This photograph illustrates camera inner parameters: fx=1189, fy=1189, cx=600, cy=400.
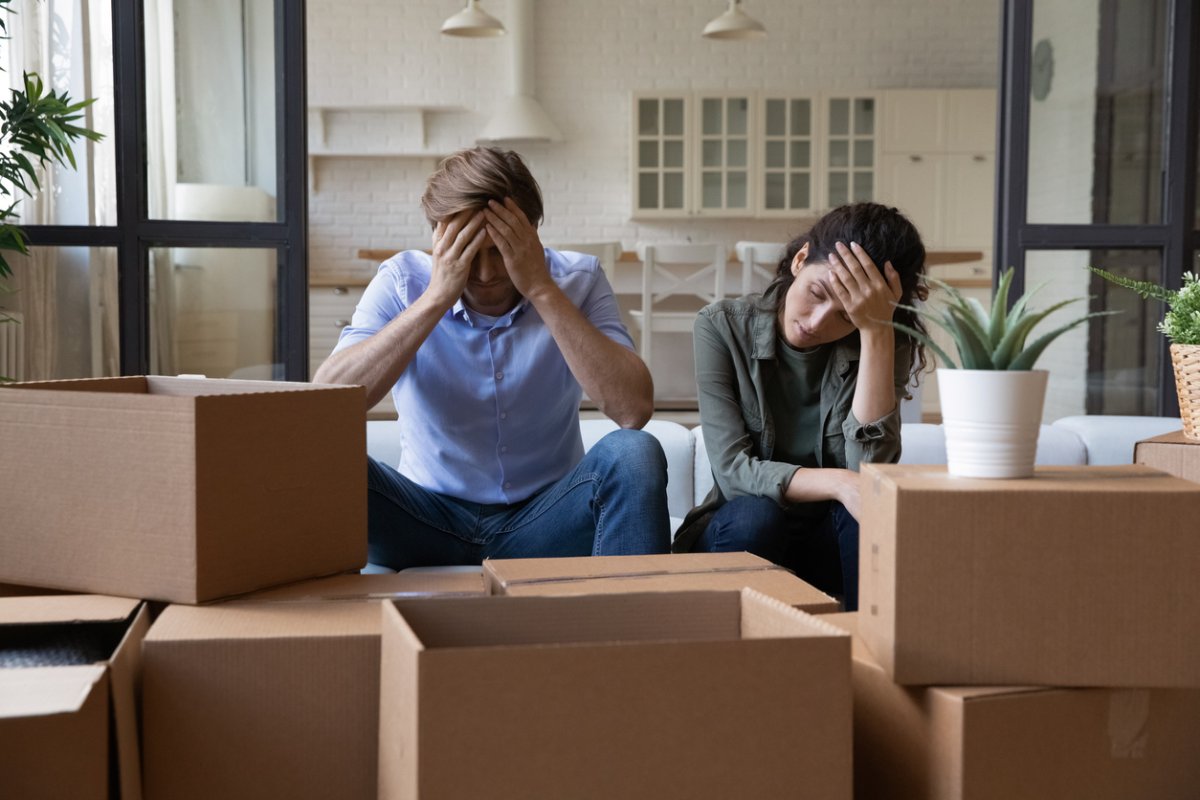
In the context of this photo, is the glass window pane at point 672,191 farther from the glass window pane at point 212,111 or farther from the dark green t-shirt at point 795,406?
the dark green t-shirt at point 795,406

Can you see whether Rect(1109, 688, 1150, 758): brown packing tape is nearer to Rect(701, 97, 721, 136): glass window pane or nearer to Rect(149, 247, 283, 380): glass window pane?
Rect(149, 247, 283, 380): glass window pane

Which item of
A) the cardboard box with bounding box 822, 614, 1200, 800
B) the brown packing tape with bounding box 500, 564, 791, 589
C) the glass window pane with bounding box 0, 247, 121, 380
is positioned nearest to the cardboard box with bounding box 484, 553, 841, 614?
the brown packing tape with bounding box 500, 564, 791, 589

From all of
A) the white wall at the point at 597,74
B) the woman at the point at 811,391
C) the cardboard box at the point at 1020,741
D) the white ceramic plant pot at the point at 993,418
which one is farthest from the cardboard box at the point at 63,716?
the white wall at the point at 597,74

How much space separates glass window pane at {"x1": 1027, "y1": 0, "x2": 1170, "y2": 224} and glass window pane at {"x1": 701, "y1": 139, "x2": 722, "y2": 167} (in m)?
4.56

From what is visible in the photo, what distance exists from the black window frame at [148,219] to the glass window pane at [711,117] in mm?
5119

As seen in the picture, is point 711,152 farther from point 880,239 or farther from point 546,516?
point 546,516

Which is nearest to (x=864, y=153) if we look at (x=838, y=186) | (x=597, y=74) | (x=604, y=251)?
(x=838, y=186)

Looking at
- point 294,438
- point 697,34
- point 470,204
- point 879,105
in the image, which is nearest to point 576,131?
point 697,34

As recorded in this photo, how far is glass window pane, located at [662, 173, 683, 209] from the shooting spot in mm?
7605

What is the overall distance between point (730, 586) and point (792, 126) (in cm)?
662

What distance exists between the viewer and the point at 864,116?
751 cm

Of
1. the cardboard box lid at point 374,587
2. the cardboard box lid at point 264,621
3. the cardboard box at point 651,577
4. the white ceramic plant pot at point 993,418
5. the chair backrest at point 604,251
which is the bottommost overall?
the cardboard box lid at point 374,587

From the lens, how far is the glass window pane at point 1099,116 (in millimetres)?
3004

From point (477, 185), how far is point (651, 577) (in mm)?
837
